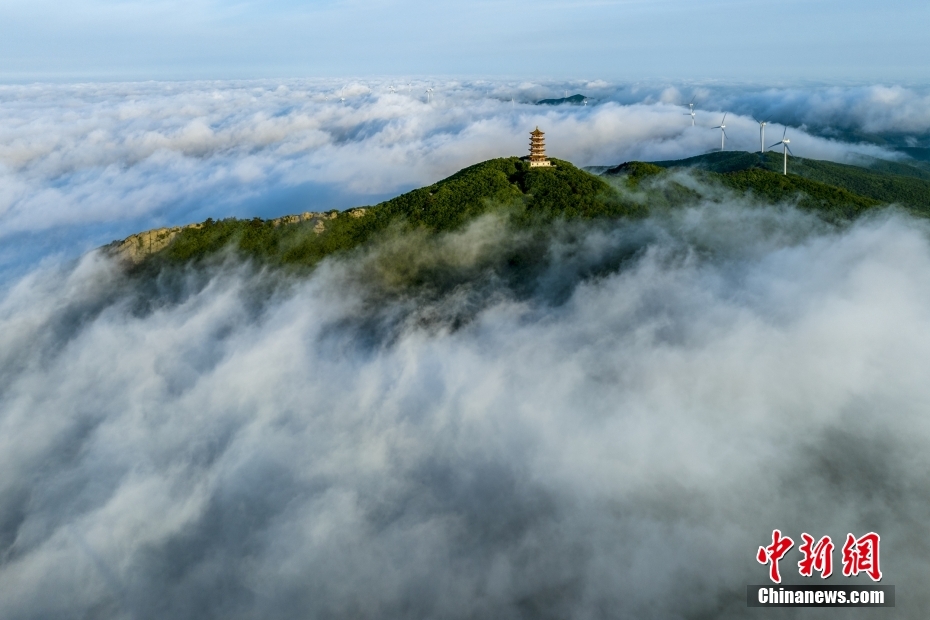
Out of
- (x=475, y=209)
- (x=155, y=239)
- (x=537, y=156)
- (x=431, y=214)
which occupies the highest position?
(x=537, y=156)

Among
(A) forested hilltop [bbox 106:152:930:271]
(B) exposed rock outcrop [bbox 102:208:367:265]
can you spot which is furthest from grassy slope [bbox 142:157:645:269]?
(B) exposed rock outcrop [bbox 102:208:367:265]

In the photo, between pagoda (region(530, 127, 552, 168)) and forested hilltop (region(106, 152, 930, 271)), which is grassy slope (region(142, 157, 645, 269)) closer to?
forested hilltop (region(106, 152, 930, 271))

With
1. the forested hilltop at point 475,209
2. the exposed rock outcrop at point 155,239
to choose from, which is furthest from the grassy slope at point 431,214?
the exposed rock outcrop at point 155,239

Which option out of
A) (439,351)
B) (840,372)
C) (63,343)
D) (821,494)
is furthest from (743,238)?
(63,343)

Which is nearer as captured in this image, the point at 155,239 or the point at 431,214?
the point at 431,214

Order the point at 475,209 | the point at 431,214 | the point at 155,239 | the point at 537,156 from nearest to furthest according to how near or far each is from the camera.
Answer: the point at 475,209 < the point at 431,214 < the point at 155,239 < the point at 537,156

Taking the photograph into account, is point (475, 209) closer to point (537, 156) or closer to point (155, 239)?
point (537, 156)

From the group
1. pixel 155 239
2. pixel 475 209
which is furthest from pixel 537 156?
pixel 155 239

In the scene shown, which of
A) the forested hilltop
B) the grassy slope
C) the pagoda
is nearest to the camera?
the grassy slope

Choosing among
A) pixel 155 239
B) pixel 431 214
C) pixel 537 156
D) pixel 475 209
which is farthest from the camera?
pixel 537 156
